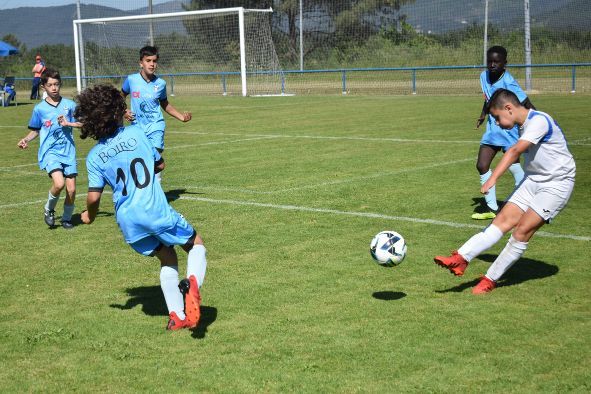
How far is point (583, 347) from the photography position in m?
5.26

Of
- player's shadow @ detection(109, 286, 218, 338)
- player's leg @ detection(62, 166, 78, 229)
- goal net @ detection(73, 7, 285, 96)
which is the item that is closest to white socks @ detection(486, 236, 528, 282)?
player's shadow @ detection(109, 286, 218, 338)

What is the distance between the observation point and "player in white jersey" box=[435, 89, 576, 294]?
252 inches

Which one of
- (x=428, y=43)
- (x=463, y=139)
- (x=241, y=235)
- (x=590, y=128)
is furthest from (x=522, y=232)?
(x=428, y=43)

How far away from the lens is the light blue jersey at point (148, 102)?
1158cm

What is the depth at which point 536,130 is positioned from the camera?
20.7 feet

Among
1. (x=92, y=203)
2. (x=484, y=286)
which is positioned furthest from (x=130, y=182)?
(x=484, y=286)

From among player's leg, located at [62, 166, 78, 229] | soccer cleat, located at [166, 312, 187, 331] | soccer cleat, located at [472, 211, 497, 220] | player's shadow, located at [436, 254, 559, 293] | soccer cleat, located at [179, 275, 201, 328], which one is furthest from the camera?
player's leg, located at [62, 166, 78, 229]

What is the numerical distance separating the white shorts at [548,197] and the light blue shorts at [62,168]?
19.3 ft

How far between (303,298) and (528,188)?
2053 mm

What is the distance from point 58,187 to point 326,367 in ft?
19.7

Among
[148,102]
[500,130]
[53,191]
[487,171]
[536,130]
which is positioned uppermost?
[148,102]

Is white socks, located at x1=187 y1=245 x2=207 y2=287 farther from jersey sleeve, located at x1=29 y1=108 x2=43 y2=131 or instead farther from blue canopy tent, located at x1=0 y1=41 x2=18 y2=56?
blue canopy tent, located at x1=0 y1=41 x2=18 y2=56

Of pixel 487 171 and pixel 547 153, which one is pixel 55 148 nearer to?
pixel 487 171

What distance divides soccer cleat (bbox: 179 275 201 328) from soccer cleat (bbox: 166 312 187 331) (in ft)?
1.06
